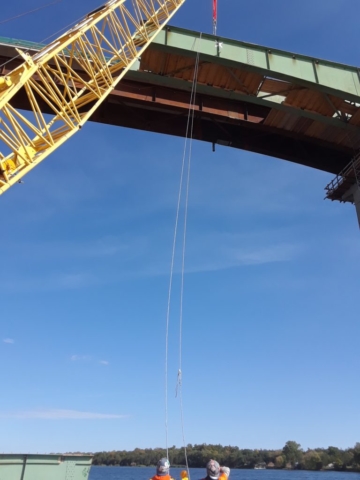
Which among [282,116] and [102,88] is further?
[282,116]

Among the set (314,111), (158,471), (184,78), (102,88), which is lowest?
(158,471)

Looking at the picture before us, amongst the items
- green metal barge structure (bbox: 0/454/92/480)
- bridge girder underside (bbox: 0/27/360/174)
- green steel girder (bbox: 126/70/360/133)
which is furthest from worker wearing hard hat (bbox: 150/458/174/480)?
green steel girder (bbox: 126/70/360/133)

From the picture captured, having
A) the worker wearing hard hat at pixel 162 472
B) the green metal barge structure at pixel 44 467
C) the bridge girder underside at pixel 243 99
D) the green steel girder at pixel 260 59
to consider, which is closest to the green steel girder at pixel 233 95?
the bridge girder underside at pixel 243 99

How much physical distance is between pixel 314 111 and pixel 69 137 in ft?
41.5

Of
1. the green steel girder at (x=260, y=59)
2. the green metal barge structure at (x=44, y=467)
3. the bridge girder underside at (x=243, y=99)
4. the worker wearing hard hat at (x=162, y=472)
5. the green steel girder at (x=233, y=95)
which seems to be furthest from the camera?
the green steel girder at (x=233, y=95)

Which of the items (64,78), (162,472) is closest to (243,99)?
(64,78)

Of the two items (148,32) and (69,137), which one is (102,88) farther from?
(148,32)

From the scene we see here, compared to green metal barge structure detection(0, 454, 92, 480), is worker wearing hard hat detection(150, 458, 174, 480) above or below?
above

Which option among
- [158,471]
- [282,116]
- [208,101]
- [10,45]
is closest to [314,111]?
[282,116]

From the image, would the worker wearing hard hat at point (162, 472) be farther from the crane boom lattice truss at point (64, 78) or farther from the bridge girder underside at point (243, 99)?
the bridge girder underside at point (243, 99)

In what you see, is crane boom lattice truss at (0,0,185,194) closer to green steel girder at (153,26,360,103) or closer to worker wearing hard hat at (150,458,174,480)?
green steel girder at (153,26,360,103)

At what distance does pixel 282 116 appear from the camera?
20.6 metres

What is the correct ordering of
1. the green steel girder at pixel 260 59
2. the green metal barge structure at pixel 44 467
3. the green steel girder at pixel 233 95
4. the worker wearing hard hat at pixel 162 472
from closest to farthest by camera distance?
the worker wearing hard hat at pixel 162 472, the green metal barge structure at pixel 44 467, the green steel girder at pixel 260 59, the green steel girder at pixel 233 95

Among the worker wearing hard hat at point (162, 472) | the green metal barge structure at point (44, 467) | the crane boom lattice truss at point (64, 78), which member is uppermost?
the crane boom lattice truss at point (64, 78)
